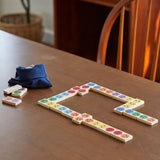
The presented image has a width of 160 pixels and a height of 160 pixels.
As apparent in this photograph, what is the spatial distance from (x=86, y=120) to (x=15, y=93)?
265 mm

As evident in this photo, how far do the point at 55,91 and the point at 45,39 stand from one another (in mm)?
3215

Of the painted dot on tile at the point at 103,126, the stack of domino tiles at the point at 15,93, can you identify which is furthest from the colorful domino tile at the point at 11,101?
the painted dot on tile at the point at 103,126

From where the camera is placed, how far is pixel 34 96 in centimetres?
125

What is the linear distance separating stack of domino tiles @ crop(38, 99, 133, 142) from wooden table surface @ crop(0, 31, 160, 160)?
1 cm

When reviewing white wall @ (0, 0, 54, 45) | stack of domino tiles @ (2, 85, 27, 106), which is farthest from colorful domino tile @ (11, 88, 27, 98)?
white wall @ (0, 0, 54, 45)

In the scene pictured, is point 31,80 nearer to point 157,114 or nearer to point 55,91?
point 55,91

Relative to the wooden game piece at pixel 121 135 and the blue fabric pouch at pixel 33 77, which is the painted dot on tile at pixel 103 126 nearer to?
the wooden game piece at pixel 121 135

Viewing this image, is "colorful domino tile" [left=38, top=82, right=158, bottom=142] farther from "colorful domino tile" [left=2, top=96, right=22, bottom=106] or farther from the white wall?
the white wall

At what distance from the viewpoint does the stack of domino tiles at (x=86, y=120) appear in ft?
3.37

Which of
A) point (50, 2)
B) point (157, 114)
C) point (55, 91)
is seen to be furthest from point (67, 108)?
point (50, 2)

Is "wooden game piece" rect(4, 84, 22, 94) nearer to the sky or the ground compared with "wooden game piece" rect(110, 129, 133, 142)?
nearer to the sky

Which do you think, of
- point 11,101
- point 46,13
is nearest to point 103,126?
point 11,101

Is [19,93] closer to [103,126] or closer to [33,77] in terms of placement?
[33,77]

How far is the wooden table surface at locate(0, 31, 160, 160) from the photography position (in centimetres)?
97
